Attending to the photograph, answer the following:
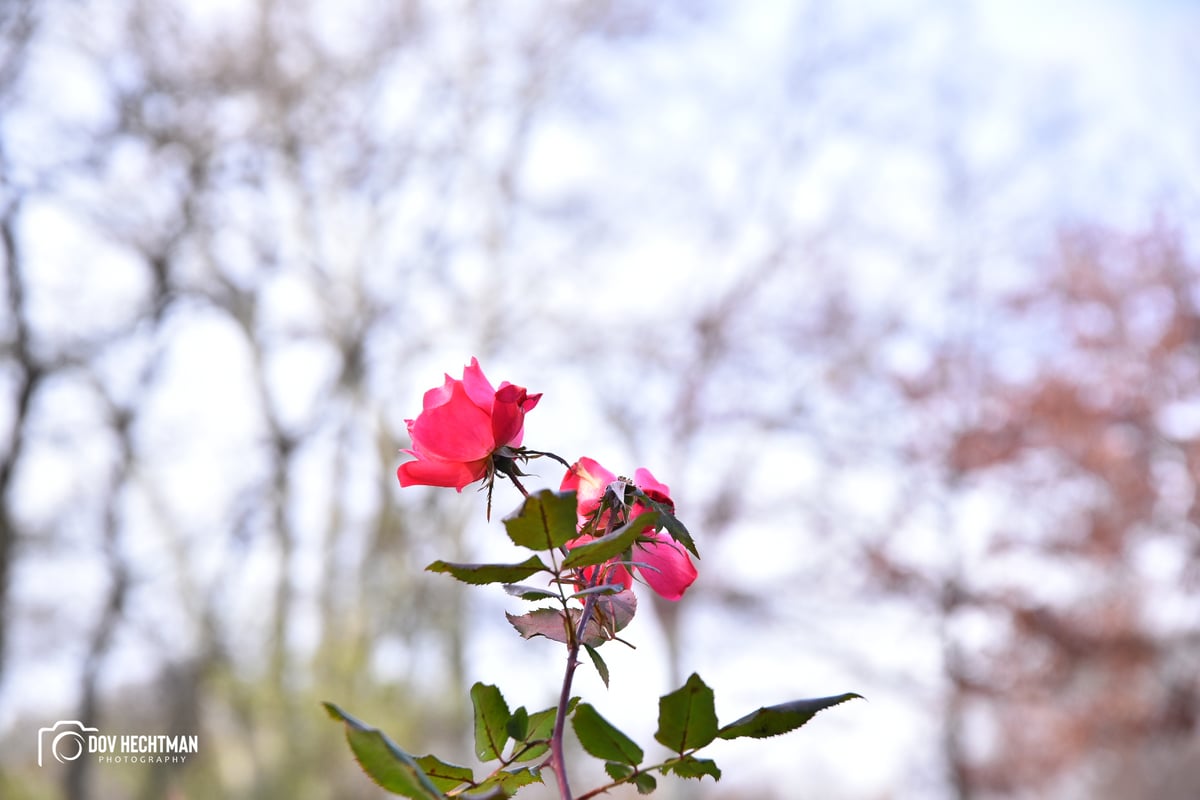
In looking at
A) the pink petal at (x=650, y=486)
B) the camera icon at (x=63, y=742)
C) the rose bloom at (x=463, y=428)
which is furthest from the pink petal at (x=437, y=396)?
the camera icon at (x=63, y=742)

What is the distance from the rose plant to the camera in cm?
45

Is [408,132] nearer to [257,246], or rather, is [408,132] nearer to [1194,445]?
[257,246]

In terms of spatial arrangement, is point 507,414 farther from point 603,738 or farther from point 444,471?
point 603,738

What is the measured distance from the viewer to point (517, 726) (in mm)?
523

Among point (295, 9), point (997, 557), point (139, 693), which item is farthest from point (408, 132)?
point (997, 557)

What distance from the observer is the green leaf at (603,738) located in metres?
0.50

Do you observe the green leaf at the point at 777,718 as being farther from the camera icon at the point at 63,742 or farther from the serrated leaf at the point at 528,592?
the camera icon at the point at 63,742

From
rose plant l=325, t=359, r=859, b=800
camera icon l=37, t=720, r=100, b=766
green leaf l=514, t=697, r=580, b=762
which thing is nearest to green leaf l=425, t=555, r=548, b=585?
rose plant l=325, t=359, r=859, b=800

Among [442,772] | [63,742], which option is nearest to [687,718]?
[442,772]

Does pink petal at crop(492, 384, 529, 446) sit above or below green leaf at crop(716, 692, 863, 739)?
above

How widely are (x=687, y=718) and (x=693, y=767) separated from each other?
0.09 feet

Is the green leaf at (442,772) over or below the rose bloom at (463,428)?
below

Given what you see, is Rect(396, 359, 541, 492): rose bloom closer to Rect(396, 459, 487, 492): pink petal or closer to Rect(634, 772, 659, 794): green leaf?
Rect(396, 459, 487, 492): pink petal

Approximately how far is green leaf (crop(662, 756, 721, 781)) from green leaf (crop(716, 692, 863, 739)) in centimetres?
1
